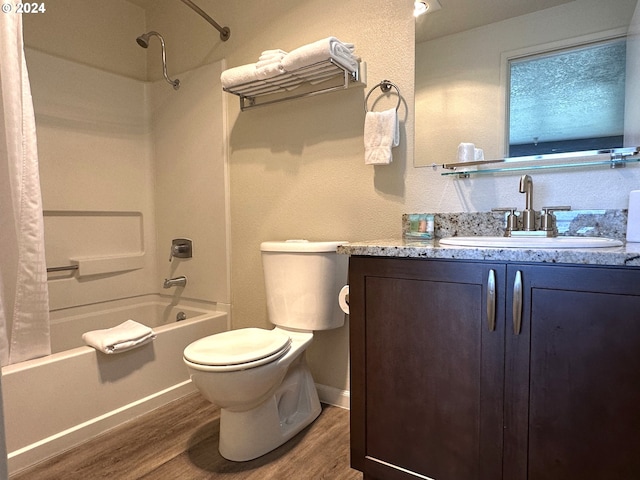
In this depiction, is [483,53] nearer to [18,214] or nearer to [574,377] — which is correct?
[574,377]

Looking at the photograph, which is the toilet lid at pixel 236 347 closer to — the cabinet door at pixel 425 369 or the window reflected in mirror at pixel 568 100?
the cabinet door at pixel 425 369

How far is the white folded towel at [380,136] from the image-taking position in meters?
1.68

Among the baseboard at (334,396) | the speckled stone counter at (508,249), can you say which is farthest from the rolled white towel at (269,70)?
the baseboard at (334,396)

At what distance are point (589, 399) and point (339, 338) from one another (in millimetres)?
1138

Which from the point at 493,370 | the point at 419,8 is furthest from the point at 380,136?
the point at 493,370

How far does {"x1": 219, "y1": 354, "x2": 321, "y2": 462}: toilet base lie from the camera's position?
5.11ft

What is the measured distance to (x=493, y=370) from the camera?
111cm

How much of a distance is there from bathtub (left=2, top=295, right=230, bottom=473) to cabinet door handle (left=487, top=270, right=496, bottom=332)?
1.57 m

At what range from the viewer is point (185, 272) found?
8.32 feet

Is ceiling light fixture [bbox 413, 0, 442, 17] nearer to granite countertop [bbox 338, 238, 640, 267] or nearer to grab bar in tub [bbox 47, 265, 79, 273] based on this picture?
granite countertop [bbox 338, 238, 640, 267]

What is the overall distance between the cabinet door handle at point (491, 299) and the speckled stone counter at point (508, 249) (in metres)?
0.05

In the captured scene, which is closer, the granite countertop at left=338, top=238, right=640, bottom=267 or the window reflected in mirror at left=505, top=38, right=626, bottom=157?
the granite countertop at left=338, top=238, right=640, bottom=267

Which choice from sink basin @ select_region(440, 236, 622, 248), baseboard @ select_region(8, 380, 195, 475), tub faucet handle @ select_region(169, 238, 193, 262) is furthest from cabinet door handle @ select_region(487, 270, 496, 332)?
tub faucet handle @ select_region(169, 238, 193, 262)

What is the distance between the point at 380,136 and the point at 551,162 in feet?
2.18
